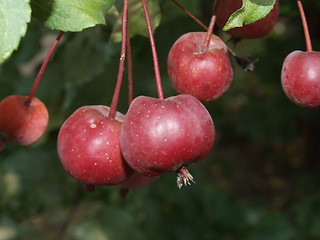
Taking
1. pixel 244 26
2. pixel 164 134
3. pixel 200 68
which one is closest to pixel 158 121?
pixel 164 134

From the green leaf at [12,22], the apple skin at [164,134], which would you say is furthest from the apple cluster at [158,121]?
the green leaf at [12,22]

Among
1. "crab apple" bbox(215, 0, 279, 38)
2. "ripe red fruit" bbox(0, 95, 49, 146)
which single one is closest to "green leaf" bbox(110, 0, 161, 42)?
"crab apple" bbox(215, 0, 279, 38)

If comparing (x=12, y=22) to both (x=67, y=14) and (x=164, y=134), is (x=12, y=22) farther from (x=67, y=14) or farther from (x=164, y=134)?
(x=164, y=134)

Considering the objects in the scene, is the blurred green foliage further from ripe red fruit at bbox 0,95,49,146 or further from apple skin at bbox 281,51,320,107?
ripe red fruit at bbox 0,95,49,146

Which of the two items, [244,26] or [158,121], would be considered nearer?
[158,121]

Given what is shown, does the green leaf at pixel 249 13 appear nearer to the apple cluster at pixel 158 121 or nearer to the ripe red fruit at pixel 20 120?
the apple cluster at pixel 158 121

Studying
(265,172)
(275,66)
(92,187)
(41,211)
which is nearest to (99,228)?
(41,211)
